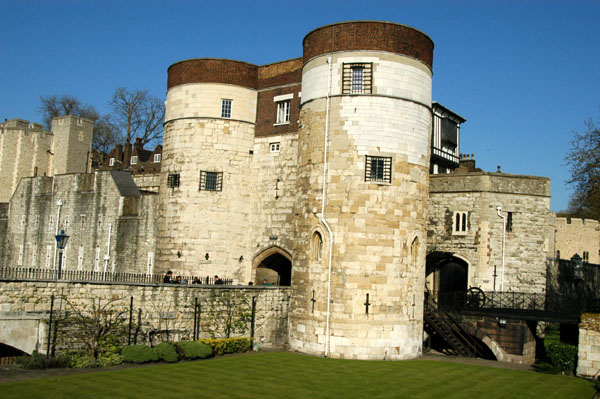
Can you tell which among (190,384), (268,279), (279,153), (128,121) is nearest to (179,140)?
(279,153)

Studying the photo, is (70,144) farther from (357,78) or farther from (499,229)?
(499,229)

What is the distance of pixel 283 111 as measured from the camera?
30.2 metres

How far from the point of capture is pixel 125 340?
A: 71.2 feet

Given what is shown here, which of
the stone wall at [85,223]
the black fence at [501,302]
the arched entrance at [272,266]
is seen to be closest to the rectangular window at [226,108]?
the stone wall at [85,223]

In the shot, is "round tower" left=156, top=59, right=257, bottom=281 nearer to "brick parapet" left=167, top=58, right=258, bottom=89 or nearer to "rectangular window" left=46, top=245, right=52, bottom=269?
"brick parapet" left=167, top=58, right=258, bottom=89

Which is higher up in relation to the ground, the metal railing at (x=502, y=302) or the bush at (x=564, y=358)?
the metal railing at (x=502, y=302)

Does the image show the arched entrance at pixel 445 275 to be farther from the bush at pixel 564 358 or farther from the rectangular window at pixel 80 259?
the rectangular window at pixel 80 259

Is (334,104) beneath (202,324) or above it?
above

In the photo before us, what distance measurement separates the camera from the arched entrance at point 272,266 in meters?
29.5

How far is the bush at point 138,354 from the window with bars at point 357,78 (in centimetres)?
1238

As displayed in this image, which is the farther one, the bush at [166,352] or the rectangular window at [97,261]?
the rectangular window at [97,261]

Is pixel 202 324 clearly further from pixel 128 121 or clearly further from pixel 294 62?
pixel 128 121

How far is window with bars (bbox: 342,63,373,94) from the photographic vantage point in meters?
24.5

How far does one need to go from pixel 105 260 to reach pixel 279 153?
12343mm
